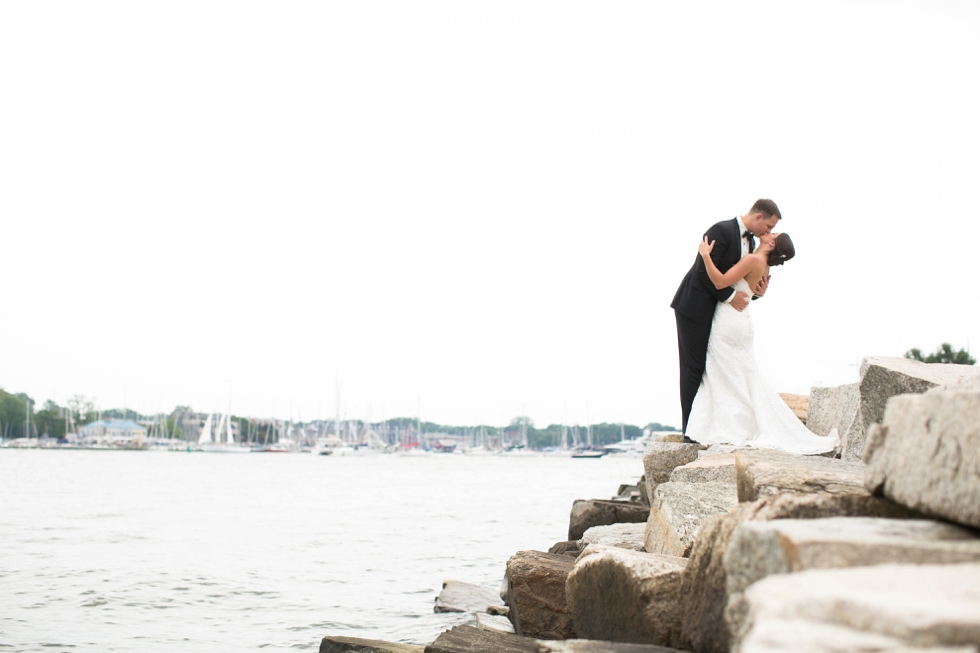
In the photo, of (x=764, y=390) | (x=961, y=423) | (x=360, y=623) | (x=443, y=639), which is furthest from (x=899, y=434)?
(x=360, y=623)

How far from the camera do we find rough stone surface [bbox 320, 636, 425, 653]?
6.11 meters

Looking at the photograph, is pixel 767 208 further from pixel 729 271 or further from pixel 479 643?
pixel 479 643

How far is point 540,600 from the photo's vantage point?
6324 millimetres

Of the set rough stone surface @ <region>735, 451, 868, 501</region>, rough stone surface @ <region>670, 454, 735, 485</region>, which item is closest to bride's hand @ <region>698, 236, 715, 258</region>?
rough stone surface @ <region>670, 454, 735, 485</region>

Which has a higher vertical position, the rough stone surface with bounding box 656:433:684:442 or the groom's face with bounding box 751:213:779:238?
the groom's face with bounding box 751:213:779:238

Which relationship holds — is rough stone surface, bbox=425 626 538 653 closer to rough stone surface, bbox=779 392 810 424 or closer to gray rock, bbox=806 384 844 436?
gray rock, bbox=806 384 844 436

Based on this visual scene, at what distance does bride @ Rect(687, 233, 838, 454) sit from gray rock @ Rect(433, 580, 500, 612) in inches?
145

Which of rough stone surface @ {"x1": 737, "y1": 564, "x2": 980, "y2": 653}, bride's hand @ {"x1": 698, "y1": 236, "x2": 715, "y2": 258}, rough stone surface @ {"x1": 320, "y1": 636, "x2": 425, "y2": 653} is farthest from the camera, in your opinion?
bride's hand @ {"x1": 698, "y1": 236, "x2": 715, "y2": 258}

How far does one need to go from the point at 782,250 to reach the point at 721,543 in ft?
16.7

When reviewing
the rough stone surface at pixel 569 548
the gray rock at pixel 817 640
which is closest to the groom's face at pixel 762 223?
the rough stone surface at pixel 569 548

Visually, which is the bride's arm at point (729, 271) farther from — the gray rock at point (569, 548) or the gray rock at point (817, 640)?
the gray rock at point (817, 640)

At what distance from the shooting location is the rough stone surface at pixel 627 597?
3779 mm

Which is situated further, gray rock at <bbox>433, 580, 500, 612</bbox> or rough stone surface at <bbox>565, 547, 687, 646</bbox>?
gray rock at <bbox>433, 580, 500, 612</bbox>

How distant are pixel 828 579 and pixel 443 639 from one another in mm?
3717
